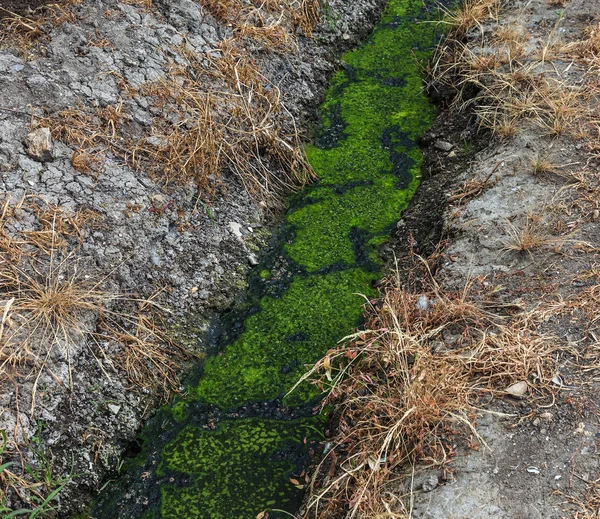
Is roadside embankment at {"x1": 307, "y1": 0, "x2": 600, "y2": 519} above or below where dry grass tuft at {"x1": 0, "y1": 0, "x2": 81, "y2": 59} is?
below

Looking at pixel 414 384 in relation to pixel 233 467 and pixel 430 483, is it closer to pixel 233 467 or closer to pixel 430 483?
pixel 430 483

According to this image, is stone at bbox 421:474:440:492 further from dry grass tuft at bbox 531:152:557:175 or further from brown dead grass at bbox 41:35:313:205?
brown dead grass at bbox 41:35:313:205

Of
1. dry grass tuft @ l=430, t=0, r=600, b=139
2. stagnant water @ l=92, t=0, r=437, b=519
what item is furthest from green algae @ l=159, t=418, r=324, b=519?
dry grass tuft @ l=430, t=0, r=600, b=139

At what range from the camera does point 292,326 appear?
2852mm

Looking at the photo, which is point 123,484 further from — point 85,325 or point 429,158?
point 429,158

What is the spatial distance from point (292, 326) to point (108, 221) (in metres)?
0.90

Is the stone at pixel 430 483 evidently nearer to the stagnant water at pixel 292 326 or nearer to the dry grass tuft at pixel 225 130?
the stagnant water at pixel 292 326

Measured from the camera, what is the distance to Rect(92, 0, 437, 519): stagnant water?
7.71 ft

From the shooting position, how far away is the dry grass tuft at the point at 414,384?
2.06 m

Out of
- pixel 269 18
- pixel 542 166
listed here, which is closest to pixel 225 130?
pixel 269 18

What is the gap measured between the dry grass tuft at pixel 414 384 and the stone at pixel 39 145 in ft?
4.81

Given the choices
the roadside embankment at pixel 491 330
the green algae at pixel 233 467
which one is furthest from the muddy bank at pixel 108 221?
the roadside embankment at pixel 491 330

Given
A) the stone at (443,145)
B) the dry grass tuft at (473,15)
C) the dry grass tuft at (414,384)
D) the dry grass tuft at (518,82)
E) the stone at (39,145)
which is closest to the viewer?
the dry grass tuft at (414,384)

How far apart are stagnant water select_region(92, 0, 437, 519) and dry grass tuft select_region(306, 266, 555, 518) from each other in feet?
0.74
